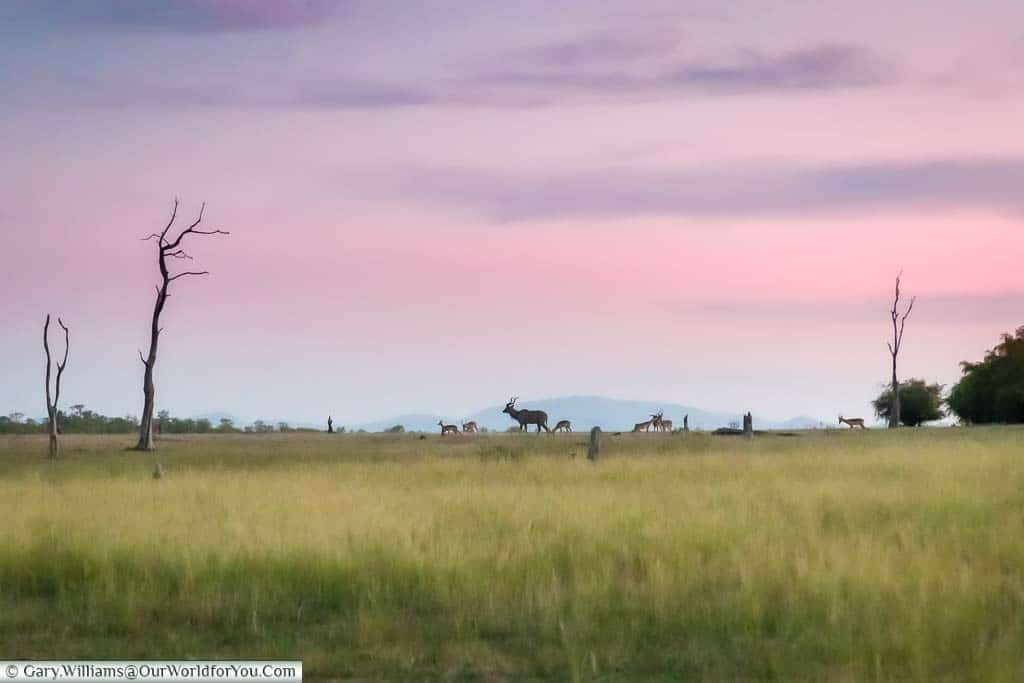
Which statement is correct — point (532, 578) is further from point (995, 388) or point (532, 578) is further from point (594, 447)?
point (995, 388)

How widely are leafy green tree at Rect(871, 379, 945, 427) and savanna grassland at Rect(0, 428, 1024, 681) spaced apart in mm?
66711

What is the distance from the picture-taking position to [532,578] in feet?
40.7

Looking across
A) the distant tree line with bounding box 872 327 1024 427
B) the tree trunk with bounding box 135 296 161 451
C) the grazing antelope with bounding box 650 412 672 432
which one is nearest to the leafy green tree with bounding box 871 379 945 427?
the distant tree line with bounding box 872 327 1024 427

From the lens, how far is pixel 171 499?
21234 mm

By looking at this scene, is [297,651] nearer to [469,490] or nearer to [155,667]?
[155,667]

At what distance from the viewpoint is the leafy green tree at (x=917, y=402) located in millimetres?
87500

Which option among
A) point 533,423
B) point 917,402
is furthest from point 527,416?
point 917,402

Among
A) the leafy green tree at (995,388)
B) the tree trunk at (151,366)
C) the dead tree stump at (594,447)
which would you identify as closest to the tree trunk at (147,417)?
the tree trunk at (151,366)

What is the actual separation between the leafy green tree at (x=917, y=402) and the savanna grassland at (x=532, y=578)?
66.7 metres

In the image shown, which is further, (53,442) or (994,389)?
(994,389)

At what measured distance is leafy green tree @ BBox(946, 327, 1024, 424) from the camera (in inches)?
2773

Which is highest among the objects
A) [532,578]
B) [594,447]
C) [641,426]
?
[641,426]

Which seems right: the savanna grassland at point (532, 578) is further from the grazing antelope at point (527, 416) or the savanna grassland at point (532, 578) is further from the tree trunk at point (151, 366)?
the grazing antelope at point (527, 416)

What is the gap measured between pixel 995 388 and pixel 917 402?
15336mm
